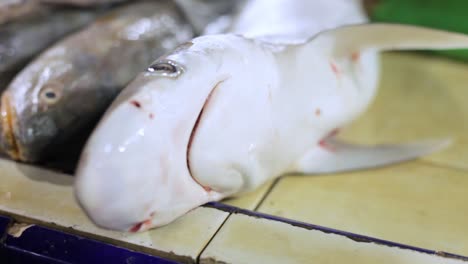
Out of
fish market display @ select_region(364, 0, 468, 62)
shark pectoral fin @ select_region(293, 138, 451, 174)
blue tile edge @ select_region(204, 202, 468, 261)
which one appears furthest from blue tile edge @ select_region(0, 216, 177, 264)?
fish market display @ select_region(364, 0, 468, 62)

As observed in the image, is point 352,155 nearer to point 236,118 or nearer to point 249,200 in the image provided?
point 249,200

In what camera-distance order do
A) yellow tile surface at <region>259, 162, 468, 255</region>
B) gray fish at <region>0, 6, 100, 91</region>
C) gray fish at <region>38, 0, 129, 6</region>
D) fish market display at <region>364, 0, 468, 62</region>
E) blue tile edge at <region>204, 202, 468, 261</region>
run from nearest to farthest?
blue tile edge at <region>204, 202, 468, 261</region>, yellow tile surface at <region>259, 162, 468, 255</region>, gray fish at <region>0, 6, 100, 91</region>, gray fish at <region>38, 0, 129, 6</region>, fish market display at <region>364, 0, 468, 62</region>

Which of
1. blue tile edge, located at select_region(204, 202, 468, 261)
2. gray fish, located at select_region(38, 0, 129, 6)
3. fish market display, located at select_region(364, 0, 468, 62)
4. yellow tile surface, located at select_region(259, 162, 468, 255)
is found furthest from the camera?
fish market display, located at select_region(364, 0, 468, 62)

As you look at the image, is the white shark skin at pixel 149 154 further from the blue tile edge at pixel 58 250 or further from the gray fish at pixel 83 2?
the gray fish at pixel 83 2

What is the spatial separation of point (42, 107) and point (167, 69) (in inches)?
15.5

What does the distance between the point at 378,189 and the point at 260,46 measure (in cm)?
34

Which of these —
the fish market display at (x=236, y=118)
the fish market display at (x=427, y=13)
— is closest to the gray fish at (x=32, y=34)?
the fish market display at (x=236, y=118)

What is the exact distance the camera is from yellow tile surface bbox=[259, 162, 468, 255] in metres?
0.88

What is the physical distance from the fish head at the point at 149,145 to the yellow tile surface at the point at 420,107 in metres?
0.56

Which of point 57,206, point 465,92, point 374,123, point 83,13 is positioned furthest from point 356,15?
point 57,206

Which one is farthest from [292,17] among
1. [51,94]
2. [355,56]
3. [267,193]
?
[51,94]

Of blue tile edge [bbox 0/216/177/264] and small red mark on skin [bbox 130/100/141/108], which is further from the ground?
small red mark on skin [bbox 130/100/141/108]

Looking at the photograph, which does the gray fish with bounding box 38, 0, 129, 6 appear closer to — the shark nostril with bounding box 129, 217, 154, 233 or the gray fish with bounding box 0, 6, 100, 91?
the gray fish with bounding box 0, 6, 100, 91

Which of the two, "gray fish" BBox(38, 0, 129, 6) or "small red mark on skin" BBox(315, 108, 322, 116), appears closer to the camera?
"small red mark on skin" BBox(315, 108, 322, 116)
